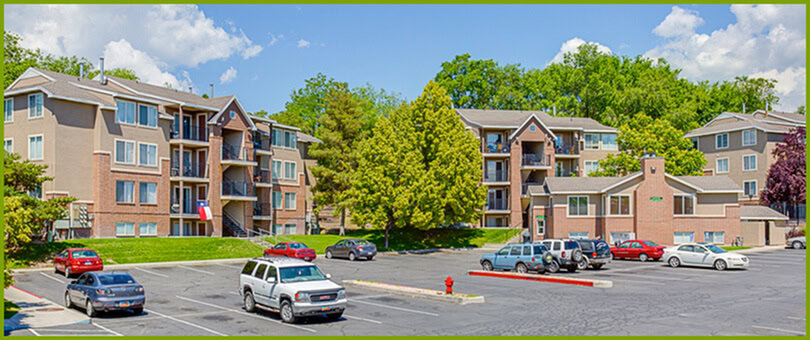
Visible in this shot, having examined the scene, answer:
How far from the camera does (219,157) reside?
181 feet

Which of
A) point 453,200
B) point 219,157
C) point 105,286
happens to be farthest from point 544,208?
point 105,286

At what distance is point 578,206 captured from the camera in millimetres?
57906

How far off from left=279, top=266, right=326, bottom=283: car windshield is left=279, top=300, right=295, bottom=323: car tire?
0.86 metres

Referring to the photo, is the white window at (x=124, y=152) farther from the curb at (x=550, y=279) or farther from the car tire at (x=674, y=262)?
the car tire at (x=674, y=262)

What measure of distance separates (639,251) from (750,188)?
29794mm

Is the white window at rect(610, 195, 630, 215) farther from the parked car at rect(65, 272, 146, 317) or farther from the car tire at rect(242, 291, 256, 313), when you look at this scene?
the parked car at rect(65, 272, 146, 317)

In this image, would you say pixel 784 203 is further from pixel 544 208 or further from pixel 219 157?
pixel 219 157

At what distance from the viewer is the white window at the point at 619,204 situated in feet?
185

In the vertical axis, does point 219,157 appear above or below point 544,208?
above

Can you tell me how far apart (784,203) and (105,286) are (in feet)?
206

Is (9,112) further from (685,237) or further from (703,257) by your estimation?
(685,237)

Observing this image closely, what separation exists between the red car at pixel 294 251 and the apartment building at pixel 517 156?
1027 inches

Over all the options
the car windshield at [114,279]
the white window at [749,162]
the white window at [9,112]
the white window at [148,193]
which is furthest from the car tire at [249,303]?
the white window at [749,162]

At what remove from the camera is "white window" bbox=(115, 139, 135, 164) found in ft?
159
